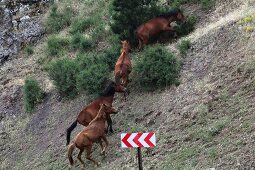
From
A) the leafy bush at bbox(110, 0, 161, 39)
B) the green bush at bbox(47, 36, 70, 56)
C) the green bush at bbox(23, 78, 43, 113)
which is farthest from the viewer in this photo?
the green bush at bbox(47, 36, 70, 56)

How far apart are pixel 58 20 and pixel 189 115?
14.3 meters

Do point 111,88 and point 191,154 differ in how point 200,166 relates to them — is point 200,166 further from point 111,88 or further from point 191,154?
point 111,88

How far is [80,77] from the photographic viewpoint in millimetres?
19234

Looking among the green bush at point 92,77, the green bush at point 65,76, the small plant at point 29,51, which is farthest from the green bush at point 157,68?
the small plant at point 29,51

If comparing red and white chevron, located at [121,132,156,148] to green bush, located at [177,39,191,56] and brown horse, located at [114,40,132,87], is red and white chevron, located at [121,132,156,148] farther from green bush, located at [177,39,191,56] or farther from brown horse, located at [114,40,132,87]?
green bush, located at [177,39,191,56]

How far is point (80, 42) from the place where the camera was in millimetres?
23625

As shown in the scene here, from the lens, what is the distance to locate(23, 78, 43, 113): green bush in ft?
71.1

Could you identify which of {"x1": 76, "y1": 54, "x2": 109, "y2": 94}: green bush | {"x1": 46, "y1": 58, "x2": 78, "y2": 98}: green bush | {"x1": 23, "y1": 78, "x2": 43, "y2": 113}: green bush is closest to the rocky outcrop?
{"x1": 23, "y1": 78, "x2": 43, "y2": 113}: green bush

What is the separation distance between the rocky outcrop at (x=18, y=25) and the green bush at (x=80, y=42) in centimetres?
375

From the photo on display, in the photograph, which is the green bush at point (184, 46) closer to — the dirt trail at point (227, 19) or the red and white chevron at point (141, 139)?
the dirt trail at point (227, 19)

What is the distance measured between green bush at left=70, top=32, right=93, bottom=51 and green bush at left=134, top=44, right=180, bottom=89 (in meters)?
5.71

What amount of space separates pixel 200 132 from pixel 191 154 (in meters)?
0.97

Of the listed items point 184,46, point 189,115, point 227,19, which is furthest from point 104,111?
point 227,19

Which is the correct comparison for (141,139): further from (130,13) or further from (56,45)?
(56,45)
